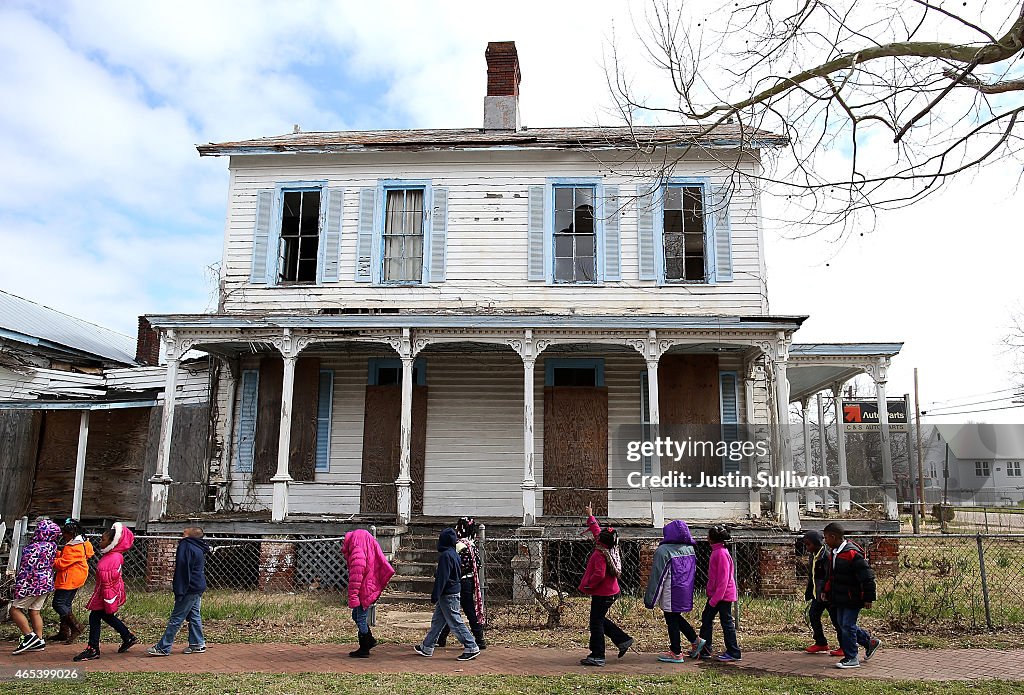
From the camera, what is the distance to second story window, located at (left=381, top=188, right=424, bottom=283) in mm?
16109

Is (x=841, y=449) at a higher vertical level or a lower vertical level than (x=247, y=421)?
lower

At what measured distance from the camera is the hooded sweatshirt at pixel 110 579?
8.47 m

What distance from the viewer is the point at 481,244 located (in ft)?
52.7

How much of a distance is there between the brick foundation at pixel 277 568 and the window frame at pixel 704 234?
827 centimetres

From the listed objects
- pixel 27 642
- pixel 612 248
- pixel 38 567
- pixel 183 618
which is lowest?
pixel 27 642

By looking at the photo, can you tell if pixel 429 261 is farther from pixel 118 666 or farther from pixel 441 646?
pixel 118 666

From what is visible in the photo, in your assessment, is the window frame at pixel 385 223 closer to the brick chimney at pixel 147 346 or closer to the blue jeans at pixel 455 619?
the blue jeans at pixel 455 619

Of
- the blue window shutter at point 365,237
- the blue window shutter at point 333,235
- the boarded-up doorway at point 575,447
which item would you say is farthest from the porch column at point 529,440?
the blue window shutter at point 333,235

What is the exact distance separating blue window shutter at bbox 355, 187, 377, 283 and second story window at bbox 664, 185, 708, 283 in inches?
227

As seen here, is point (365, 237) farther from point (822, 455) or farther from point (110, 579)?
point (822, 455)

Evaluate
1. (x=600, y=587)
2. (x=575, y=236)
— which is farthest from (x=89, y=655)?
(x=575, y=236)

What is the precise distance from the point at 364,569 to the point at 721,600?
12.2 ft

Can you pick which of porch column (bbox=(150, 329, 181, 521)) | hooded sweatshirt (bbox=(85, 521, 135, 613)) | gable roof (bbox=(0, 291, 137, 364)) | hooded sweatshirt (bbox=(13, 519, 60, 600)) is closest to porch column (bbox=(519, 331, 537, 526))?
porch column (bbox=(150, 329, 181, 521))

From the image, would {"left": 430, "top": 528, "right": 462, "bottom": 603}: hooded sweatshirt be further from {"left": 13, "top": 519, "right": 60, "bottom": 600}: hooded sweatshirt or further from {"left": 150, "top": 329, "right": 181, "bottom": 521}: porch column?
{"left": 150, "top": 329, "right": 181, "bottom": 521}: porch column
